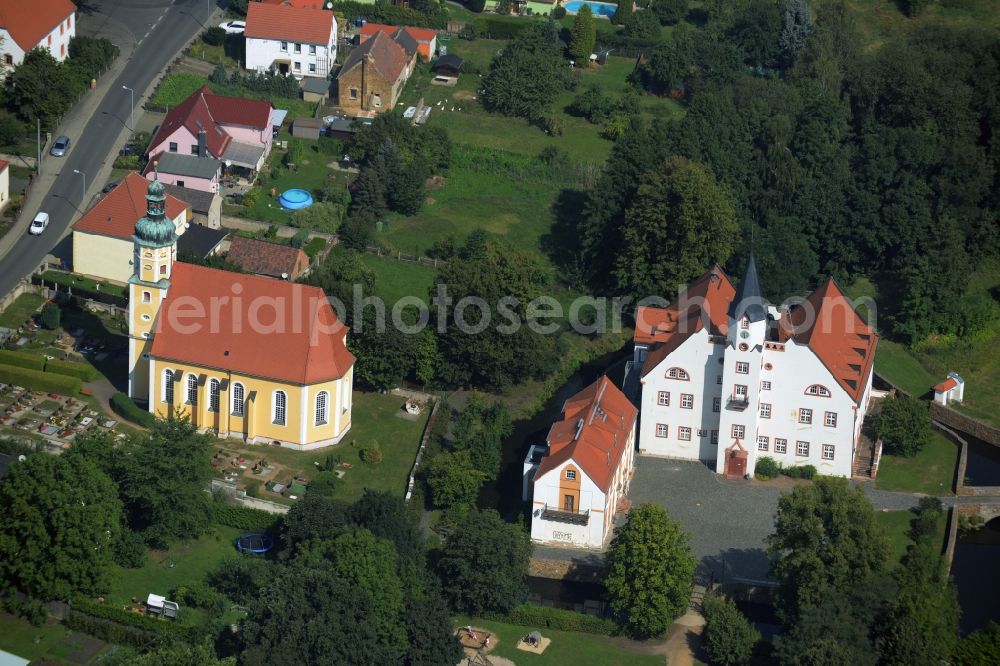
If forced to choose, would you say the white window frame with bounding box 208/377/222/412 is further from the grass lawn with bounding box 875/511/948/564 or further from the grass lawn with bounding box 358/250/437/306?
the grass lawn with bounding box 875/511/948/564

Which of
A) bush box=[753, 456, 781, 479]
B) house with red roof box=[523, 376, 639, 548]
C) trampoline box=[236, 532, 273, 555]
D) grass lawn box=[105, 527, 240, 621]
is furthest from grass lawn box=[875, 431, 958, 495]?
grass lawn box=[105, 527, 240, 621]

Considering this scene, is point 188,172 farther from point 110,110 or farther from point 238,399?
point 238,399

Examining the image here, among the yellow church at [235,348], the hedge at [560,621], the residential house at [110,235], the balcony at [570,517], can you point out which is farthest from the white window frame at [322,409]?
the residential house at [110,235]

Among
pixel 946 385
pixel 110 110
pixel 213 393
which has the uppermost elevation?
pixel 110 110

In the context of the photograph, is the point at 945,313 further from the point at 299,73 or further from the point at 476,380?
the point at 299,73

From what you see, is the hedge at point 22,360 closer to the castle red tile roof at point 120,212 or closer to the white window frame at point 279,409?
the castle red tile roof at point 120,212

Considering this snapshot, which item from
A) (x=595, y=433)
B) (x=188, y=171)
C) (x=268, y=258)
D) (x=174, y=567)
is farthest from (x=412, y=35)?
(x=174, y=567)
